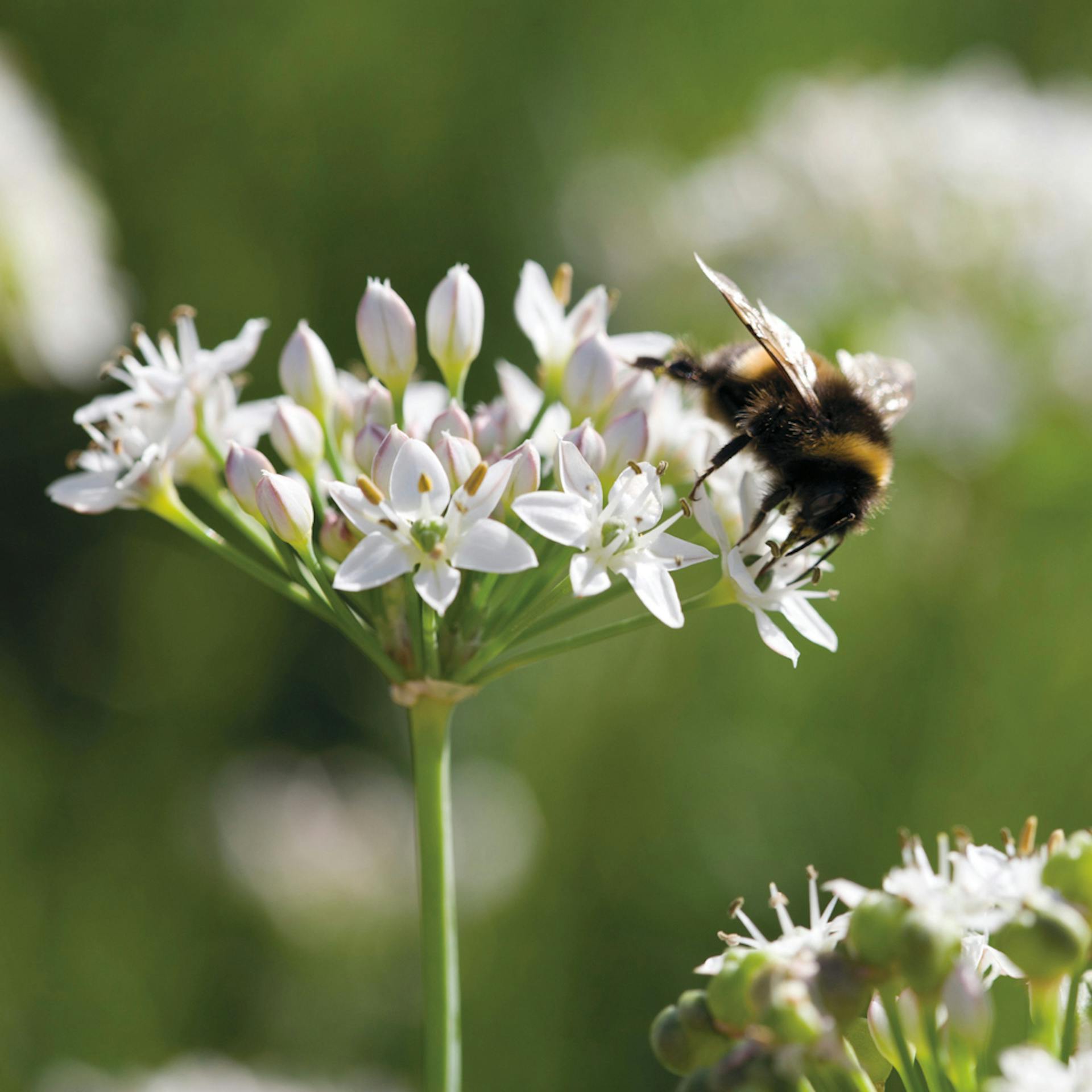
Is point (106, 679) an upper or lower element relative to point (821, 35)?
lower

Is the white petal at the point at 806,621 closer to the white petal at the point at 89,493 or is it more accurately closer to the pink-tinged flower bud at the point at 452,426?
the pink-tinged flower bud at the point at 452,426

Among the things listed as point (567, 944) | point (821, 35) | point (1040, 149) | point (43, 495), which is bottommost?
point (567, 944)

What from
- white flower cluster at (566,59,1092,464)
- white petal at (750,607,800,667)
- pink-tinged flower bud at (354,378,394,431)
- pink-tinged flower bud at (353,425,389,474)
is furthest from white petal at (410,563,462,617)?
white flower cluster at (566,59,1092,464)

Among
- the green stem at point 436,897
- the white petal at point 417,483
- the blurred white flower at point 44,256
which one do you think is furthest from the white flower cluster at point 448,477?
the blurred white flower at point 44,256

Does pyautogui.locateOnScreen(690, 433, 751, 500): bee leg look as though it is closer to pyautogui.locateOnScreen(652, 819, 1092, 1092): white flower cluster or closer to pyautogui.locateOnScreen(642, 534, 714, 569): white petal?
pyautogui.locateOnScreen(642, 534, 714, 569): white petal

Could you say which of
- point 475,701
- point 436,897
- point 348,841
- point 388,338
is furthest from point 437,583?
point 475,701

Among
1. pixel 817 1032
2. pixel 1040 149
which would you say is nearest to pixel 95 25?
pixel 1040 149

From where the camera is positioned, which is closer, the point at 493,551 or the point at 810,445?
the point at 493,551

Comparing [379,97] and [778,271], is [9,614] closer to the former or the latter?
[379,97]

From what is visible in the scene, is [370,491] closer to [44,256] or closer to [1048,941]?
[1048,941]
